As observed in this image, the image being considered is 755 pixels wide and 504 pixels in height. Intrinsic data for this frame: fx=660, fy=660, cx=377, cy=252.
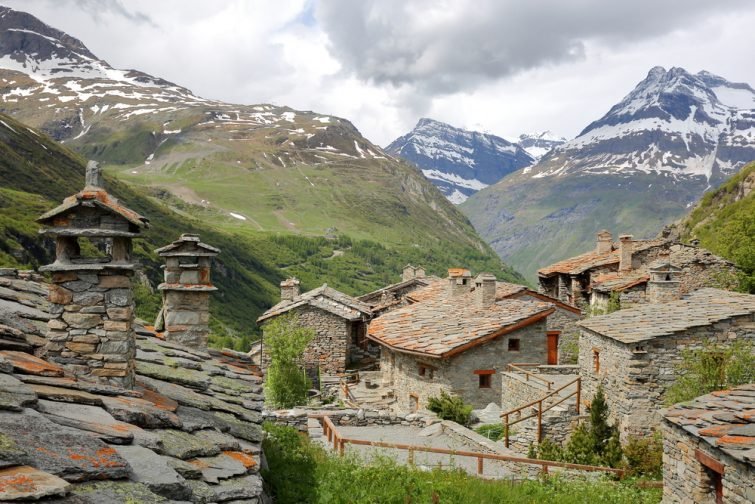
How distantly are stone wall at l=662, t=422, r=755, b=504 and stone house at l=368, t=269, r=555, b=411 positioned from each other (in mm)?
12009

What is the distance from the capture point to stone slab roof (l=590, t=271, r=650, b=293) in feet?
112

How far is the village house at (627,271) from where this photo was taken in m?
34.4

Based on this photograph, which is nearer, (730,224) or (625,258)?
(625,258)

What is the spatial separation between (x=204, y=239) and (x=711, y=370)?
142891 mm

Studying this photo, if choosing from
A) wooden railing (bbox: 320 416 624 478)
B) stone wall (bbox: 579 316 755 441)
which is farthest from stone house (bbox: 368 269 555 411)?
wooden railing (bbox: 320 416 624 478)

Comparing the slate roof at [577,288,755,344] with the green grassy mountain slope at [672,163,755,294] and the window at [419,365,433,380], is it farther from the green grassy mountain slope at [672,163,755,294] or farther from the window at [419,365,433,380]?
the green grassy mountain slope at [672,163,755,294]

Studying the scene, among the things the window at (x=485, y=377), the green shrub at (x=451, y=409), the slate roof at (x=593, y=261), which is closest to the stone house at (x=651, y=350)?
the green shrub at (x=451, y=409)

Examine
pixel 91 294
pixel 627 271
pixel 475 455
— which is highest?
pixel 627 271

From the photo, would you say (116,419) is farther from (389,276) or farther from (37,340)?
(389,276)

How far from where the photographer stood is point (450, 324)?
97.0 ft

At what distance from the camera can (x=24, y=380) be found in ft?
18.2

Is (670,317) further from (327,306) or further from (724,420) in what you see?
(327,306)

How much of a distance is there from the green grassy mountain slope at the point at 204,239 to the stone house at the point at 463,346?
5226cm

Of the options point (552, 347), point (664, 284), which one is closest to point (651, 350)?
point (664, 284)
